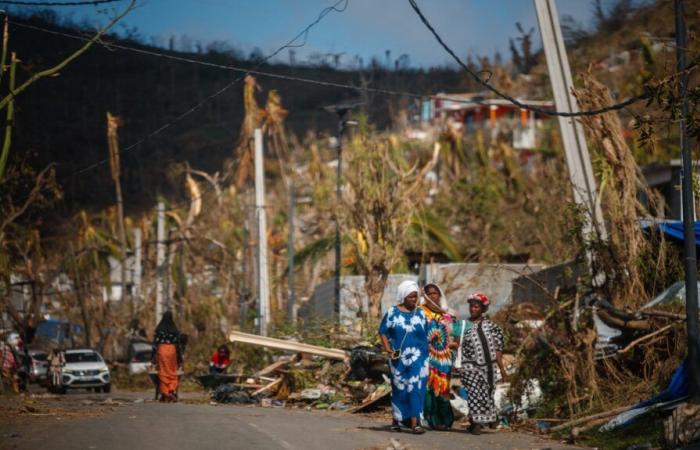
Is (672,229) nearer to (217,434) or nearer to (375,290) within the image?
(217,434)

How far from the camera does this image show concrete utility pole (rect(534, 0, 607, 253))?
18.6m

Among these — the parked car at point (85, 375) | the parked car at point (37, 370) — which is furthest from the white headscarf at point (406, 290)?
the parked car at point (37, 370)

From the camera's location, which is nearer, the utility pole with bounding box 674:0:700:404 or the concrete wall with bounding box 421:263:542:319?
the utility pole with bounding box 674:0:700:404

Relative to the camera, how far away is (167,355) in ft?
75.0

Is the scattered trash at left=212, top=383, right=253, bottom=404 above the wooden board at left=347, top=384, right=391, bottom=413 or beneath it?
beneath

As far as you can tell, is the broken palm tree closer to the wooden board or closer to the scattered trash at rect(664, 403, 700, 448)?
Result: the scattered trash at rect(664, 403, 700, 448)

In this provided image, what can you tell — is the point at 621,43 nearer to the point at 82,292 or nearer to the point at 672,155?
the point at 672,155

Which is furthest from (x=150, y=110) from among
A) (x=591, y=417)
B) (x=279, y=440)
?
(x=279, y=440)

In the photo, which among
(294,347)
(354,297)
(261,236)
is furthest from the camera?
(261,236)

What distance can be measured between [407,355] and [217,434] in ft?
8.46

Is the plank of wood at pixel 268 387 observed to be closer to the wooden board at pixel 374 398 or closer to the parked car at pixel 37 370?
the wooden board at pixel 374 398

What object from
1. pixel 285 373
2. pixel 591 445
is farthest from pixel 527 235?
pixel 591 445

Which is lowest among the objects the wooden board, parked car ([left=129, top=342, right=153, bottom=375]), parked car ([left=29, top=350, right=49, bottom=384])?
parked car ([left=29, top=350, right=49, bottom=384])

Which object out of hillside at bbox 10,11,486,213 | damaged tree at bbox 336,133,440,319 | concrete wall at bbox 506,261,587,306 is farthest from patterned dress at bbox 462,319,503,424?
hillside at bbox 10,11,486,213
